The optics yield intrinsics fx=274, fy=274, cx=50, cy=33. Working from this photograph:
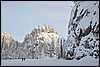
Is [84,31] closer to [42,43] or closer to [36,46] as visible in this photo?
[36,46]

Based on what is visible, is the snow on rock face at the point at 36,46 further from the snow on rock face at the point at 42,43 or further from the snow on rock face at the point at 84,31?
the snow on rock face at the point at 84,31

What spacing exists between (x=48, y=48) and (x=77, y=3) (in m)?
56.6

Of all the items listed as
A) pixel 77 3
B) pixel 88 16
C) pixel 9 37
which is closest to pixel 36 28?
pixel 9 37

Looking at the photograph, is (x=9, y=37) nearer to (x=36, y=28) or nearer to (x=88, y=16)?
(x=36, y=28)

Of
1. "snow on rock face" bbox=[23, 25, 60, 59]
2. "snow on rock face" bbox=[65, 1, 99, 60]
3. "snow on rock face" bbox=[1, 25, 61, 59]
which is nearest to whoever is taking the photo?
"snow on rock face" bbox=[65, 1, 99, 60]

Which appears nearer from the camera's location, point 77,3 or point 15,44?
point 77,3

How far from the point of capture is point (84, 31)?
41.7 meters

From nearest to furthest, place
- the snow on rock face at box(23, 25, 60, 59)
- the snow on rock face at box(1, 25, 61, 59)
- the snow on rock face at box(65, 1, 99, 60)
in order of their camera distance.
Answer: the snow on rock face at box(65, 1, 99, 60), the snow on rock face at box(1, 25, 61, 59), the snow on rock face at box(23, 25, 60, 59)

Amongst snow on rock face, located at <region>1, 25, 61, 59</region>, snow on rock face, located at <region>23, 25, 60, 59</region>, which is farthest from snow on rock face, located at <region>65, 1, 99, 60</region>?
snow on rock face, located at <region>23, 25, 60, 59</region>

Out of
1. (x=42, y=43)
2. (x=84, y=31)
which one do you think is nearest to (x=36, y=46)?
(x=42, y=43)

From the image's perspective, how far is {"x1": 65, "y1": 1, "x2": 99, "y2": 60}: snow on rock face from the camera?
3766 cm

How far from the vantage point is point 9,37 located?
121688mm

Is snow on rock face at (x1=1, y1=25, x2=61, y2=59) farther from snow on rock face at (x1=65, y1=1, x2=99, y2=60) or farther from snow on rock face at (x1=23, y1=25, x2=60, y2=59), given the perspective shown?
snow on rock face at (x1=65, y1=1, x2=99, y2=60)

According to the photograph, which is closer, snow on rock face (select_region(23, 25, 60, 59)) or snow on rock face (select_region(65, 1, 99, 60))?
snow on rock face (select_region(65, 1, 99, 60))
